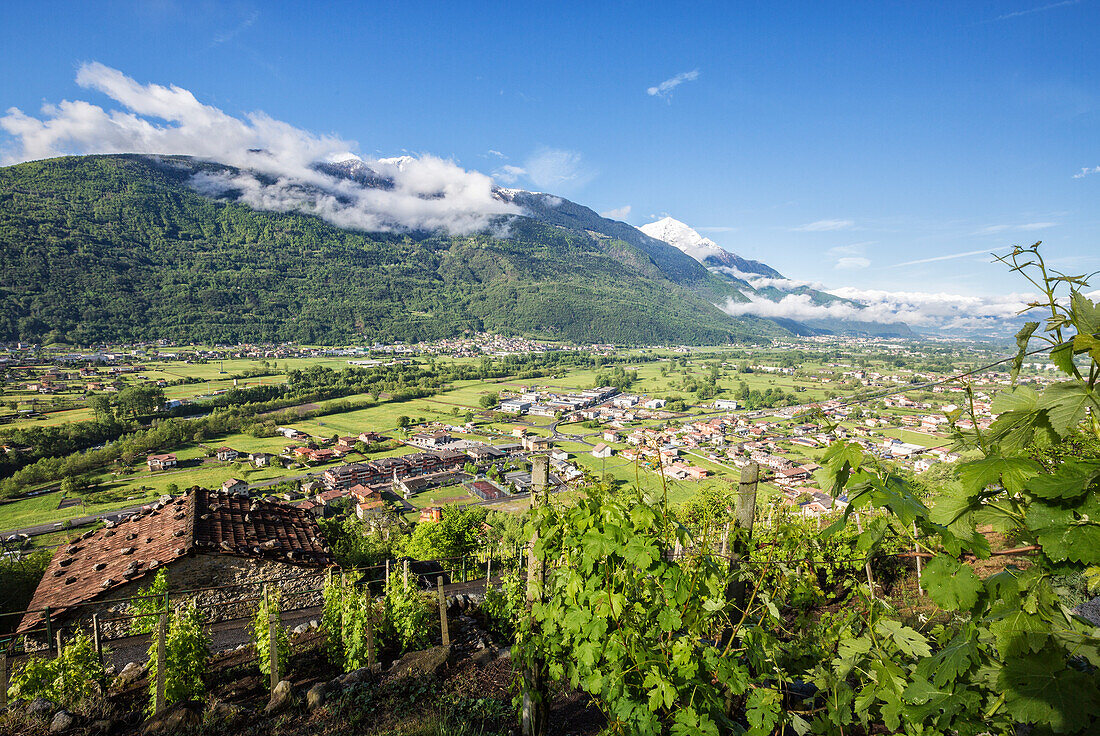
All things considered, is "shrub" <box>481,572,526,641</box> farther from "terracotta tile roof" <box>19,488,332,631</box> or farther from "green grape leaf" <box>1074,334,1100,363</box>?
"green grape leaf" <box>1074,334,1100,363</box>

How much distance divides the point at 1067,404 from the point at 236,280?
15994cm

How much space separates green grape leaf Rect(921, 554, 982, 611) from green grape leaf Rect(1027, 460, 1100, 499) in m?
0.30

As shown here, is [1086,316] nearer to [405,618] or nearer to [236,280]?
[405,618]

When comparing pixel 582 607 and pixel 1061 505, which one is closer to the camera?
pixel 1061 505

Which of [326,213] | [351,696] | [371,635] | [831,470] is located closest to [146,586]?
[371,635]

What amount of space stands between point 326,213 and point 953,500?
233069mm

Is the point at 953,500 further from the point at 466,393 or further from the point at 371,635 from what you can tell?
the point at 466,393

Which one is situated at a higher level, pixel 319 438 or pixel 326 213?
pixel 326 213

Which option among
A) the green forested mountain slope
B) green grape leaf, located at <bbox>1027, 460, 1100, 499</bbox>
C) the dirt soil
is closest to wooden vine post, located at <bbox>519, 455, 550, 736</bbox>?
the dirt soil

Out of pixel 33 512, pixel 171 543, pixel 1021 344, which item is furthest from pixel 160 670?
pixel 33 512

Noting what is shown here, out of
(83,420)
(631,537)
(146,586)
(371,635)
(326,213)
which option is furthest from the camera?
(326,213)

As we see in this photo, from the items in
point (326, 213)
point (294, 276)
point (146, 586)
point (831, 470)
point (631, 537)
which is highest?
point (326, 213)

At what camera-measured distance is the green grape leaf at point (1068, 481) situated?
878 millimetres

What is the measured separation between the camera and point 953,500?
1.10 meters
